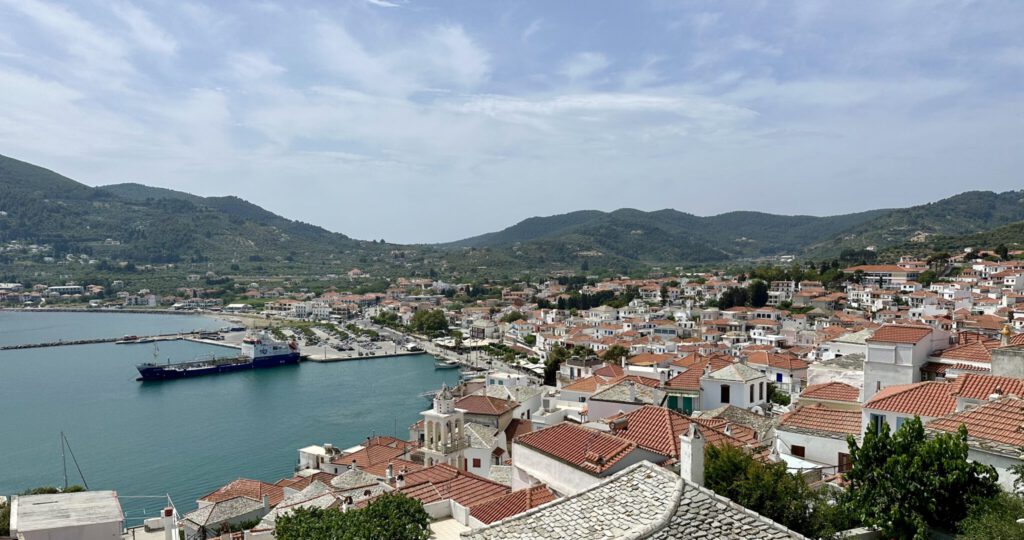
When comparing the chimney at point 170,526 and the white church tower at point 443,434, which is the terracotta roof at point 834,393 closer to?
the white church tower at point 443,434

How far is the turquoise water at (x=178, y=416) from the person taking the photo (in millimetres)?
25328

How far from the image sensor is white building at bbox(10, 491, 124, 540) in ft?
24.7

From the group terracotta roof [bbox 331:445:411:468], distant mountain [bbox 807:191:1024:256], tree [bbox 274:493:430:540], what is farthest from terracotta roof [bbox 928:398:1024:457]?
distant mountain [bbox 807:191:1024:256]

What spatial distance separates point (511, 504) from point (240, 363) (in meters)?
51.2

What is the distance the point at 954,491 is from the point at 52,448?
3397 cm

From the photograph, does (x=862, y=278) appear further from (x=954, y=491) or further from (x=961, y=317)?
(x=954, y=491)

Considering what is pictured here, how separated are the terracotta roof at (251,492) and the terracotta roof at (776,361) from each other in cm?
1922

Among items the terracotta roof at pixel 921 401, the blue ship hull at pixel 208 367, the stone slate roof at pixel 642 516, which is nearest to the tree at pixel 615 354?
the terracotta roof at pixel 921 401

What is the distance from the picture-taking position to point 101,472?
2561cm

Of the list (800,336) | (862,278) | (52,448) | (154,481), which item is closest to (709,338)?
(800,336)

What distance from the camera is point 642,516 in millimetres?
4574

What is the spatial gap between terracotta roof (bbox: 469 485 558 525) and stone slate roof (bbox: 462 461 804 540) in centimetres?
309

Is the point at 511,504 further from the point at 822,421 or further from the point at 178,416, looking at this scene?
the point at 178,416

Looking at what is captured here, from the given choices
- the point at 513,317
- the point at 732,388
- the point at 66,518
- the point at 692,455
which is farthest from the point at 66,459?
the point at 513,317
